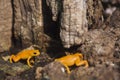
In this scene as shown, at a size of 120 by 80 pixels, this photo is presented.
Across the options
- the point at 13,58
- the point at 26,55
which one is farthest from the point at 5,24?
the point at 26,55

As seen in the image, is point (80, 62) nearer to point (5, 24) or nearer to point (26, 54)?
point (26, 54)

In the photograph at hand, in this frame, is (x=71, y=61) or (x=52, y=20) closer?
(x=71, y=61)

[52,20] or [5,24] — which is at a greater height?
[52,20]

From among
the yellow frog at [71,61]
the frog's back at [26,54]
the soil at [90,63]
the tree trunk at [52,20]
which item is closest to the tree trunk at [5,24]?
the tree trunk at [52,20]

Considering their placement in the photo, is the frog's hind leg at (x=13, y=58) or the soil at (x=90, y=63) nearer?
the soil at (x=90, y=63)

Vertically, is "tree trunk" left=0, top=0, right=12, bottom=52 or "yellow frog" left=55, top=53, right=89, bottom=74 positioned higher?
"tree trunk" left=0, top=0, right=12, bottom=52

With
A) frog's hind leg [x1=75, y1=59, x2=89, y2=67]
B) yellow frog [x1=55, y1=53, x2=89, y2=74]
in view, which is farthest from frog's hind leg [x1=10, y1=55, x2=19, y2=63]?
frog's hind leg [x1=75, y1=59, x2=89, y2=67]

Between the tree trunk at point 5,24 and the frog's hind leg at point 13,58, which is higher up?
the tree trunk at point 5,24

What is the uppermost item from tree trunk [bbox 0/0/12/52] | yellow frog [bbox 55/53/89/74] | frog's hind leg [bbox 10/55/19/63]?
tree trunk [bbox 0/0/12/52]

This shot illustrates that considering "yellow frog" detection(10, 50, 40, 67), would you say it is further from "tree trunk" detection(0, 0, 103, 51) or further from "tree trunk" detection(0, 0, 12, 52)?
"tree trunk" detection(0, 0, 12, 52)

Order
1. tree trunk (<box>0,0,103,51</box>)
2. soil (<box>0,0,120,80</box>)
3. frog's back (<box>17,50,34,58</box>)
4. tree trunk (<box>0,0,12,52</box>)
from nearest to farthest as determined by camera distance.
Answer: soil (<box>0,0,120,80</box>)
tree trunk (<box>0,0,103,51</box>)
frog's back (<box>17,50,34,58</box>)
tree trunk (<box>0,0,12,52</box>)

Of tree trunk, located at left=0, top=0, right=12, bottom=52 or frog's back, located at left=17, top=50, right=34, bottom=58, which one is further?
tree trunk, located at left=0, top=0, right=12, bottom=52

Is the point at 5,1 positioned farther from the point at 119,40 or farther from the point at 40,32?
the point at 119,40

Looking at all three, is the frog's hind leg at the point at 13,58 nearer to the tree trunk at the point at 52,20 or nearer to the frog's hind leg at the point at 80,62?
the tree trunk at the point at 52,20
